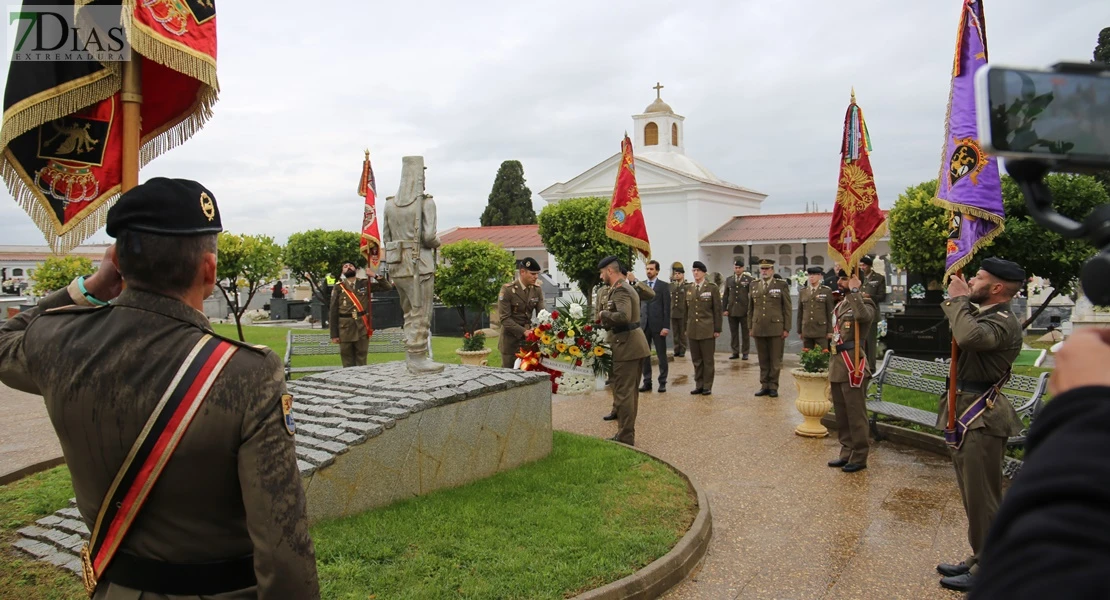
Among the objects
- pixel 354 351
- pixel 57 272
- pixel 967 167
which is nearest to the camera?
pixel 967 167

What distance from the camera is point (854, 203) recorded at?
7.56 m

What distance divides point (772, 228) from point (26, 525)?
30.0m

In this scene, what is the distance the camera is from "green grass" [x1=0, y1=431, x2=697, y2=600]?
412cm

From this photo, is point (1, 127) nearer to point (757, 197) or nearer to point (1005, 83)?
point (1005, 83)

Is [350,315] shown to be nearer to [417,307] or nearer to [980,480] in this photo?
[417,307]

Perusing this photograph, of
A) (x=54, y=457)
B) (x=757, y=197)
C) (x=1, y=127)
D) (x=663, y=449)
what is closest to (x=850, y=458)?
(x=663, y=449)

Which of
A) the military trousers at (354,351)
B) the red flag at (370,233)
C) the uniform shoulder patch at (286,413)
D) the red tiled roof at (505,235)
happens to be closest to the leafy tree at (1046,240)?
the military trousers at (354,351)

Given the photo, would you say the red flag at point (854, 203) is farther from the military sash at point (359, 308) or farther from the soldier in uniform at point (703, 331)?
the military sash at point (359, 308)

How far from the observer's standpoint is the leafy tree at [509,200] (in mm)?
46188

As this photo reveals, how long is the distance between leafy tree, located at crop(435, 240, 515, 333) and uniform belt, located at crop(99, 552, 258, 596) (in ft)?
49.4

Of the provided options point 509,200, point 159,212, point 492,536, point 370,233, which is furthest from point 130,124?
point 509,200

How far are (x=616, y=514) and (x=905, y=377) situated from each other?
4.59 meters

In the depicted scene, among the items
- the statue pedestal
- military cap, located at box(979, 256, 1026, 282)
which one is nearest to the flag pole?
the statue pedestal

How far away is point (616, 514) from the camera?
17.4 feet
